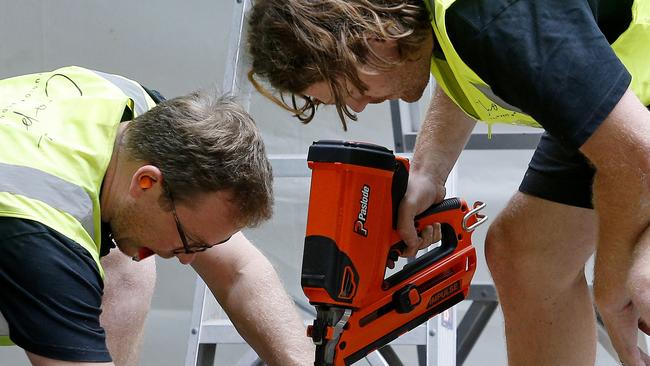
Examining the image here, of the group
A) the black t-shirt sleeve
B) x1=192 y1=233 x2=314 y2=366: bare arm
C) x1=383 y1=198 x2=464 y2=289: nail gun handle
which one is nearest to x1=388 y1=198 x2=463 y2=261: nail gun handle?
x1=383 y1=198 x2=464 y2=289: nail gun handle

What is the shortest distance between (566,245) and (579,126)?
0.55 meters

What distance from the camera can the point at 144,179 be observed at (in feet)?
5.21

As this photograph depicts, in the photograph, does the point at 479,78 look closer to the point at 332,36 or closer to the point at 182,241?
the point at 332,36

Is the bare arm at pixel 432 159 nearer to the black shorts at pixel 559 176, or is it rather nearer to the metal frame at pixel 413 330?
the black shorts at pixel 559 176

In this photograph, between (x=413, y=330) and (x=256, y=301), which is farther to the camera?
(x=413, y=330)

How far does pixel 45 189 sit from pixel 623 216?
80 centimetres

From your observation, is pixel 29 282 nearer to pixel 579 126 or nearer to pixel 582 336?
pixel 579 126

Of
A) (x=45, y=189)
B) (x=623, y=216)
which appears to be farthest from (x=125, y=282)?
(x=623, y=216)

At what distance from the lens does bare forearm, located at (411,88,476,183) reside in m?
1.87

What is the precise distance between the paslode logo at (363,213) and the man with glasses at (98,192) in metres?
0.17

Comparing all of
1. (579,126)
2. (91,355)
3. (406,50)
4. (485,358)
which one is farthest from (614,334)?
(485,358)

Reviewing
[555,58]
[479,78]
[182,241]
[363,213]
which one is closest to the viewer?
[555,58]

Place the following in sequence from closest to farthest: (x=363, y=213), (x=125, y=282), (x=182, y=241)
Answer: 1. (x=182, y=241)
2. (x=363, y=213)
3. (x=125, y=282)

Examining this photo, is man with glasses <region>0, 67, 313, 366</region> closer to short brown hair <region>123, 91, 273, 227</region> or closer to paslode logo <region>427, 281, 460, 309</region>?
short brown hair <region>123, 91, 273, 227</region>
